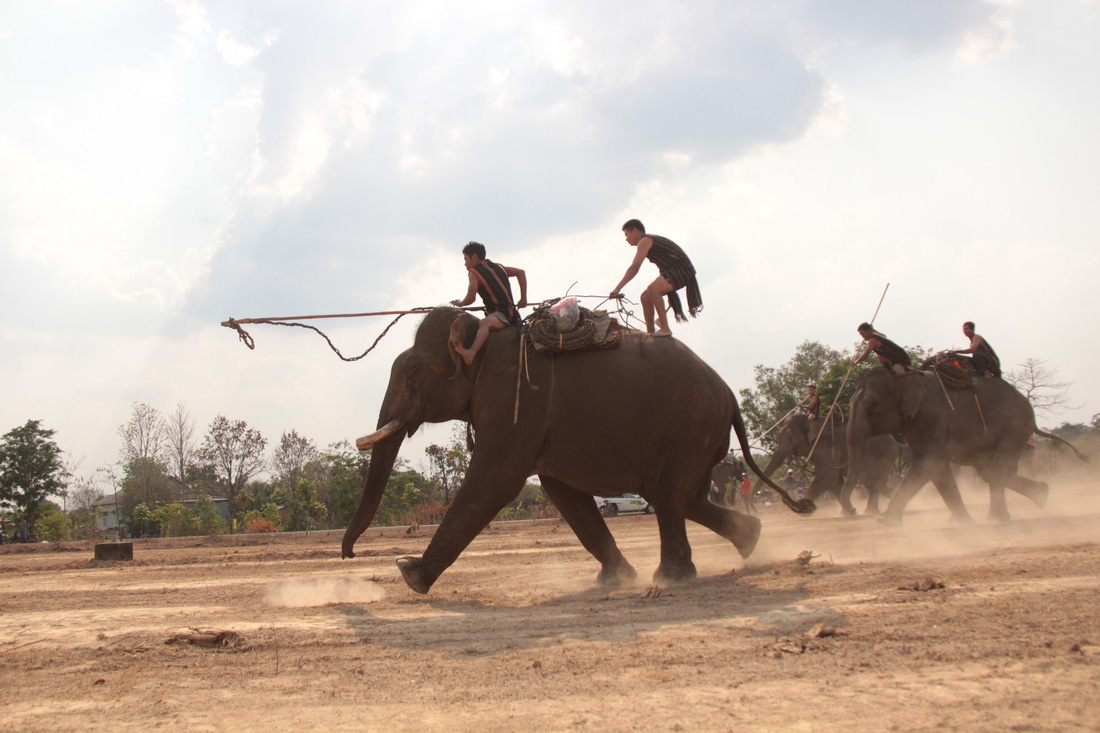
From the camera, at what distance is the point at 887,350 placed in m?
12.9

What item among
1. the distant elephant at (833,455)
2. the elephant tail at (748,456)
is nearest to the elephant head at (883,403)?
the distant elephant at (833,455)

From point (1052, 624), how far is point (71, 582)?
9458 millimetres

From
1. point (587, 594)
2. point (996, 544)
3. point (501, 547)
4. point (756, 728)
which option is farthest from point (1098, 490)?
point (756, 728)

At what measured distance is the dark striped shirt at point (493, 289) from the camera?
7.79 metres

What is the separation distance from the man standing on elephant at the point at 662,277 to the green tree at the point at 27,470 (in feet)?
96.6

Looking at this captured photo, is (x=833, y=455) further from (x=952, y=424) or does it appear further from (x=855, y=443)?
(x=952, y=424)

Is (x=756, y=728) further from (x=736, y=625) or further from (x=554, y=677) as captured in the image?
(x=736, y=625)

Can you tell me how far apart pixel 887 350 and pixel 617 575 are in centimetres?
748

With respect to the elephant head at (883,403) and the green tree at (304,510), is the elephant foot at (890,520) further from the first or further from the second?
the green tree at (304,510)

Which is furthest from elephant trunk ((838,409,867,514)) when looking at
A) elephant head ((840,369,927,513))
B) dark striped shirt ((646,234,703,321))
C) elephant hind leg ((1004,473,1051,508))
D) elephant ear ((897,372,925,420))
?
dark striped shirt ((646,234,703,321))

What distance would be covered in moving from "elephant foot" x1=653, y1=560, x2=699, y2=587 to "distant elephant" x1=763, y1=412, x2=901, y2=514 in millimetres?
7585

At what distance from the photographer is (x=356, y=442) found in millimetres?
7012

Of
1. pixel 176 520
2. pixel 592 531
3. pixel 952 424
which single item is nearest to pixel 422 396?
pixel 592 531

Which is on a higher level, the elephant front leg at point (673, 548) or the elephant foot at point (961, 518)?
the elephant front leg at point (673, 548)
